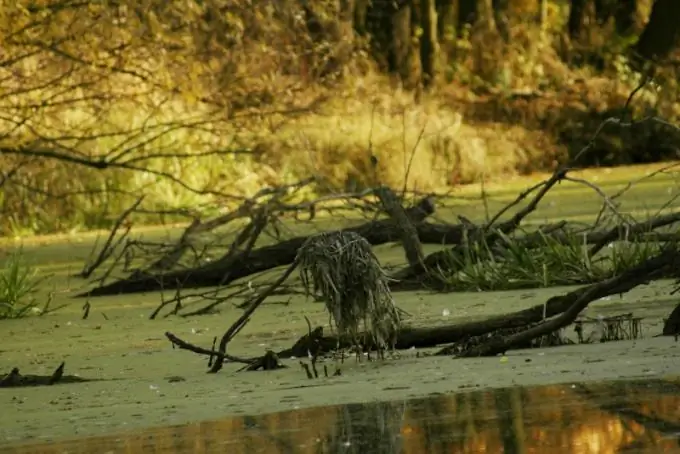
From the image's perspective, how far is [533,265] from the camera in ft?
38.6

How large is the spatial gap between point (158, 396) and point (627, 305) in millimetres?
3050

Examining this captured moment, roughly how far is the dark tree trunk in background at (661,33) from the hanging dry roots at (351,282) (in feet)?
83.7

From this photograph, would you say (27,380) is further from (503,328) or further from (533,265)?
(533,265)

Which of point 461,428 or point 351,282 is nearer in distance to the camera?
point 461,428

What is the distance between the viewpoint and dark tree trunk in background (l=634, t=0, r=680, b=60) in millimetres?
33500

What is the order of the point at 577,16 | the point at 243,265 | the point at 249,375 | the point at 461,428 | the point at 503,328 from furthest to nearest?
1. the point at 577,16
2. the point at 243,265
3. the point at 503,328
4. the point at 249,375
5. the point at 461,428

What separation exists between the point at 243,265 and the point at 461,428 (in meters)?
7.18

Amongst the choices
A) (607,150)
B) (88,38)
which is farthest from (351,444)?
(607,150)

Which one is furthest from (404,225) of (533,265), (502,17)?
(502,17)

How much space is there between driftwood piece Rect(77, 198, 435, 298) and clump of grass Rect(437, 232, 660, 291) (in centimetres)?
77

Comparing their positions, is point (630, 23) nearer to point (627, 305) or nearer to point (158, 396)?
point (627, 305)

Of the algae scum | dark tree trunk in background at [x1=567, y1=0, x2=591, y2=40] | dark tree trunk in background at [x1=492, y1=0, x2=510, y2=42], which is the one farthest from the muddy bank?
dark tree trunk in background at [x1=567, y1=0, x2=591, y2=40]

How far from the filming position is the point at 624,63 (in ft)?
107

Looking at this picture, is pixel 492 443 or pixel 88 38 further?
pixel 88 38
